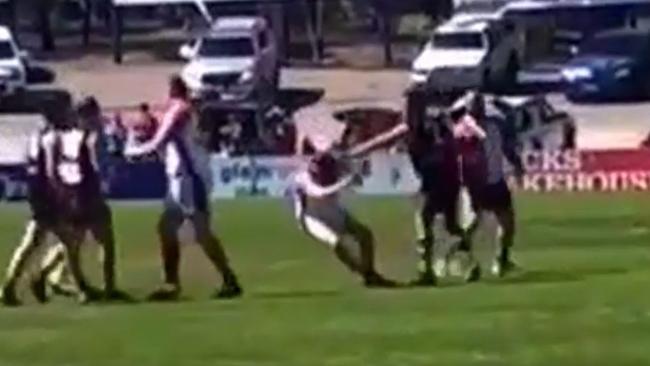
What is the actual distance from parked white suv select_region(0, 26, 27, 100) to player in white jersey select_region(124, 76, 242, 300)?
957 inches

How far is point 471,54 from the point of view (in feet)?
142

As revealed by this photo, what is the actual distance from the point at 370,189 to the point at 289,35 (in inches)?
225

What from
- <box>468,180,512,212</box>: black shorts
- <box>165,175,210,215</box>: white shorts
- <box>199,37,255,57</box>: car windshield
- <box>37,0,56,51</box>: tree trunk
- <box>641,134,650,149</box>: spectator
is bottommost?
<box>641,134,650,149</box>: spectator

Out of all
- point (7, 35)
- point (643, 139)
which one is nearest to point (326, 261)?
point (643, 139)

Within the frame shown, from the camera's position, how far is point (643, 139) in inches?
1619

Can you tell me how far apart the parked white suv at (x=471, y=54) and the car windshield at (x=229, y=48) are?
3.04 m

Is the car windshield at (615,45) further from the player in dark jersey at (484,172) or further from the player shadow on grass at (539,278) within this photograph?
the player shadow on grass at (539,278)

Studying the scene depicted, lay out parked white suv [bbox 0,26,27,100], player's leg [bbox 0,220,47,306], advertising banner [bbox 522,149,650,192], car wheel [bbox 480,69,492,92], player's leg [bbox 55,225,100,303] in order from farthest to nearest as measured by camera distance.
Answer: parked white suv [bbox 0,26,27,100] → car wheel [bbox 480,69,492,92] → advertising banner [bbox 522,149,650,192] → player's leg [bbox 0,220,47,306] → player's leg [bbox 55,225,100,303]

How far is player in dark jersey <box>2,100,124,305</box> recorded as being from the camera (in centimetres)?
1895

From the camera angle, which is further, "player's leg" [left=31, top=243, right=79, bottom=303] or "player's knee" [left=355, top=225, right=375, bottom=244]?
"player's knee" [left=355, top=225, right=375, bottom=244]

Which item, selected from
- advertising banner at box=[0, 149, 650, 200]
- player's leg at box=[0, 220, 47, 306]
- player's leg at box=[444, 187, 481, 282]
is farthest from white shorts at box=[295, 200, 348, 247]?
advertising banner at box=[0, 149, 650, 200]

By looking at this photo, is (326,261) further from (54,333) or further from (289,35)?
(289,35)

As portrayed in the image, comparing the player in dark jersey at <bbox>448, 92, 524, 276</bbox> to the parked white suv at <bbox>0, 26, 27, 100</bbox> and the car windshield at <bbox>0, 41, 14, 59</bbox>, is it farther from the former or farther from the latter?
the car windshield at <bbox>0, 41, 14, 59</bbox>

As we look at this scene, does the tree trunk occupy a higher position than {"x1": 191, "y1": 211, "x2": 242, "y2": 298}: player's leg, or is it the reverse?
{"x1": 191, "y1": 211, "x2": 242, "y2": 298}: player's leg
